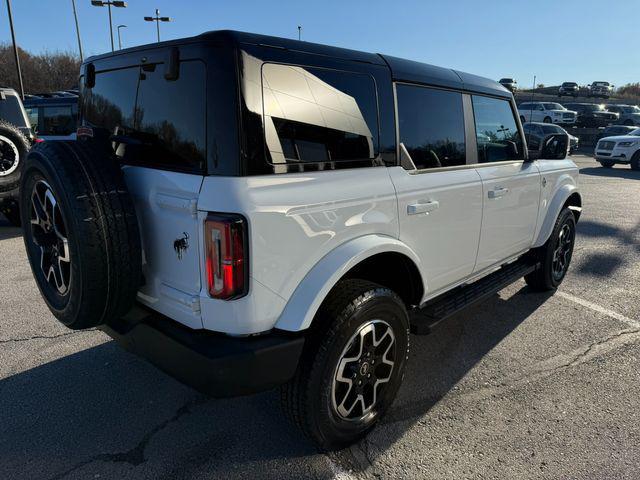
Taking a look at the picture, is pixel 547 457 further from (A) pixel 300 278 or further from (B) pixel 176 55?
(B) pixel 176 55

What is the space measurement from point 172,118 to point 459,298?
2.25 metres

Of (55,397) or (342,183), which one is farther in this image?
(55,397)

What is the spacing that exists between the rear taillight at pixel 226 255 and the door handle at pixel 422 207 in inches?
43.1

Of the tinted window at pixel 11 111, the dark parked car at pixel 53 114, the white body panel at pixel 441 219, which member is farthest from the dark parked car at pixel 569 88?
the white body panel at pixel 441 219

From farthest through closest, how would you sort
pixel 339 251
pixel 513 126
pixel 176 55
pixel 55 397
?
pixel 513 126, pixel 55 397, pixel 339 251, pixel 176 55

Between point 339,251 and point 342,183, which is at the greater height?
point 342,183

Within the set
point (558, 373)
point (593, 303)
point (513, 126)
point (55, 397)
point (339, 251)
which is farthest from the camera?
point (593, 303)

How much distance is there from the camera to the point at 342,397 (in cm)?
243

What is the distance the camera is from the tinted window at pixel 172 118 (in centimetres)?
202

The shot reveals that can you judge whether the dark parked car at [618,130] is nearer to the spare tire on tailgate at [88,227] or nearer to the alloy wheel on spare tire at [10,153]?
the alloy wheel on spare tire at [10,153]

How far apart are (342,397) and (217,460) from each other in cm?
71

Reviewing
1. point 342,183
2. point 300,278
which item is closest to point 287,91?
point 342,183

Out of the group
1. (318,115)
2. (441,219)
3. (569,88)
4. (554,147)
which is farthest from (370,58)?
(569,88)

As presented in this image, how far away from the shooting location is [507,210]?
140 inches
